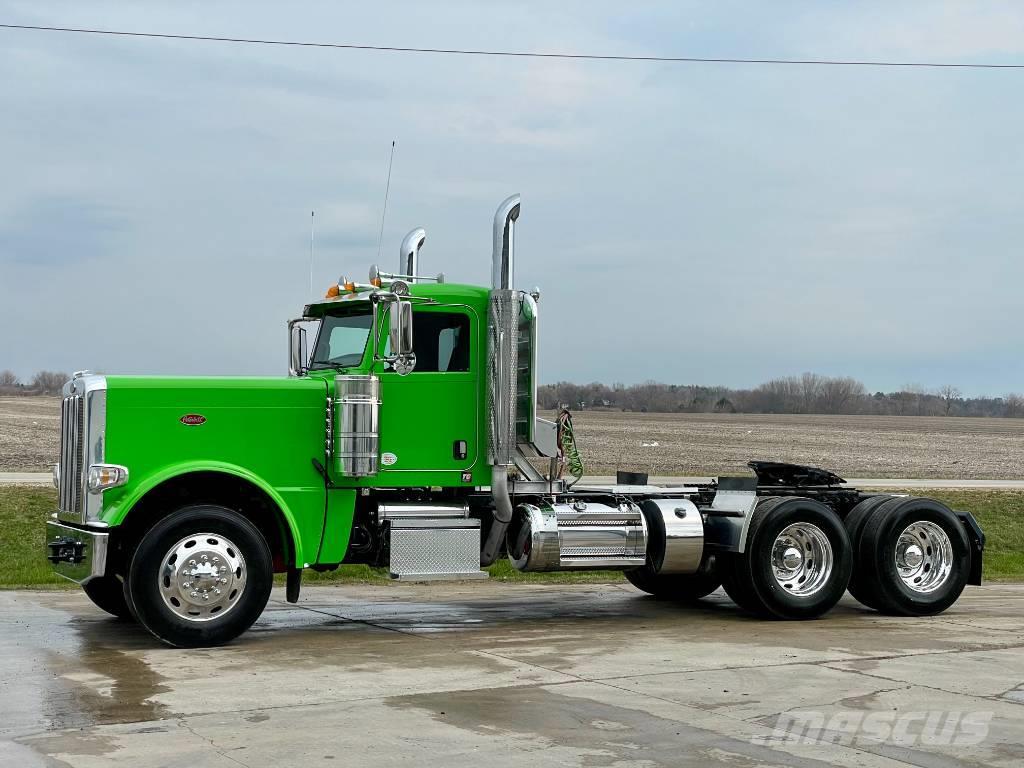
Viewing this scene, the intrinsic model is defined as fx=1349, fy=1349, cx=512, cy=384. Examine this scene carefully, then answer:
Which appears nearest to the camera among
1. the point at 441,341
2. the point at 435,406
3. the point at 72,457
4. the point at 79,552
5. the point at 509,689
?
the point at 509,689

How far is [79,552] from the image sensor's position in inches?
445

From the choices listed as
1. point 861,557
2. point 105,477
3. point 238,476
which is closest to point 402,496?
point 238,476

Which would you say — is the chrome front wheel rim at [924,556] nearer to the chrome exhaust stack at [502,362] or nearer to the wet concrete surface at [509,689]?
the wet concrete surface at [509,689]

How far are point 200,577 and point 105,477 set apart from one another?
115 centimetres

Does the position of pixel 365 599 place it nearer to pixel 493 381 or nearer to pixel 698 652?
pixel 493 381

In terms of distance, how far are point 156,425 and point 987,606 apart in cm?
925

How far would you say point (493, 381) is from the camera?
12477 mm

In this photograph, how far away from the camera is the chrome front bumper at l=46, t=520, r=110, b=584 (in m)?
Result: 11.1

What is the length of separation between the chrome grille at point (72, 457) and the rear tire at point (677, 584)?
6207mm

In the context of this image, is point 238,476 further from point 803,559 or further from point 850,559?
point 850,559

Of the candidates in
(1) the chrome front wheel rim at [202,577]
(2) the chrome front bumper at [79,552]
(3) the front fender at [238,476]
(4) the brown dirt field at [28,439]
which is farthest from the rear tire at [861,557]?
(4) the brown dirt field at [28,439]

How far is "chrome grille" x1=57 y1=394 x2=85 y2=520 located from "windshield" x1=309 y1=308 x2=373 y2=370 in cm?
230

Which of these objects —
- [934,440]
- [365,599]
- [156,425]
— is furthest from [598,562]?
[934,440]

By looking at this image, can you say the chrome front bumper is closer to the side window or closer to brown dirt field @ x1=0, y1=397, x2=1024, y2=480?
the side window
